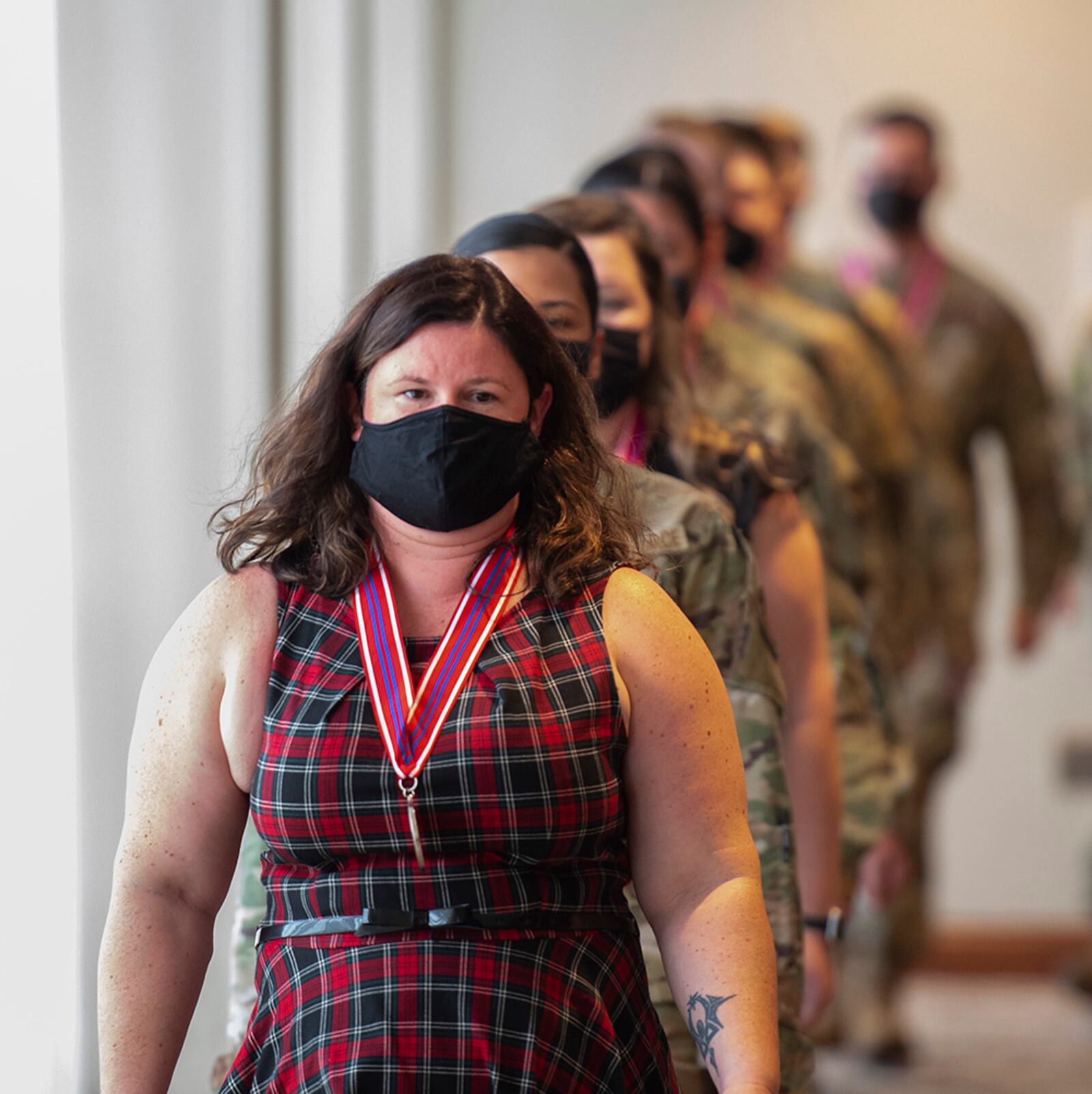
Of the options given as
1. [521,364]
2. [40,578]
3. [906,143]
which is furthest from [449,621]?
[906,143]

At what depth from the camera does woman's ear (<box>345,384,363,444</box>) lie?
187cm

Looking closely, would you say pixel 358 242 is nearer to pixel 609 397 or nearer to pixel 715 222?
pixel 715 222

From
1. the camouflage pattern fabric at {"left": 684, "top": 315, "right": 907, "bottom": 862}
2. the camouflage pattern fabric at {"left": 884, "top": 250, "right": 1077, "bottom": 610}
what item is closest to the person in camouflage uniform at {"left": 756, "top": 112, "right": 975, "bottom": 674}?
the camouflage pattern fabric at {"left": 884, "top": 250, "right": 1077, "bottom": 610}

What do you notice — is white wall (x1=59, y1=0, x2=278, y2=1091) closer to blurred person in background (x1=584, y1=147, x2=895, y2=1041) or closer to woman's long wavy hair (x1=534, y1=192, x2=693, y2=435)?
woman's long wavy hair (x1=534, y1=192, x2=693, y2=435)

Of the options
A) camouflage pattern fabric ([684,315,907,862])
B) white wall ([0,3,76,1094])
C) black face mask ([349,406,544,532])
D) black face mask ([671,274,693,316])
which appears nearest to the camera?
black face mask ([349,406,544,532])

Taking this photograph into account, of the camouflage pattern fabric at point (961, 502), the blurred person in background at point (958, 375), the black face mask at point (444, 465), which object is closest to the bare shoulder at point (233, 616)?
the black face mask at point (444, 465)

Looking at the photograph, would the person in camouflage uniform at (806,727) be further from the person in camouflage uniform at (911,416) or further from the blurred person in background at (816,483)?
the person in camouflage uniform at (911,416)

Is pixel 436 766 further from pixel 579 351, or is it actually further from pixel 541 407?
pixel 579 351

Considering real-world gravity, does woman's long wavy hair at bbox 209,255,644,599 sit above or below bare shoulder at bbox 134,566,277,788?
above

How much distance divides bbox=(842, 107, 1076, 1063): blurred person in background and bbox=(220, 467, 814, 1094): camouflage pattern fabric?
14.1 feet

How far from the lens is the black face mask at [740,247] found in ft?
18.1

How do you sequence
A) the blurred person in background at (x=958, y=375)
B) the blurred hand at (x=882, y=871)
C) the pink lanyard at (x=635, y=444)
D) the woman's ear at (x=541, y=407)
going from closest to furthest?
1. the woman's ear at (x=541, y=407)
2. the pink lanyard at (x=635, y=444)
3. the blurred hand at (x=882, y=871)
4. the blurred person in background at (x=958, y=375)

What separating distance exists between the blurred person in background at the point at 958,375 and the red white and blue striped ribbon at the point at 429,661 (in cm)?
509

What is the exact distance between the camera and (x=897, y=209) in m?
7.12
